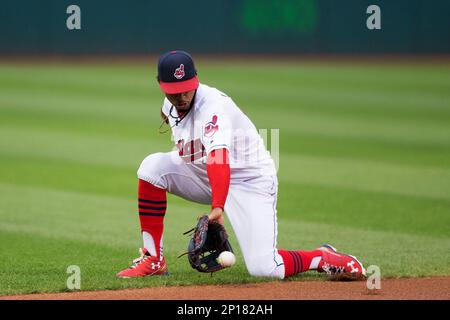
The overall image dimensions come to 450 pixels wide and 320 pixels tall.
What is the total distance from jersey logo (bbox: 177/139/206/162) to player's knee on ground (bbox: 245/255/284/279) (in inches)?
30.3

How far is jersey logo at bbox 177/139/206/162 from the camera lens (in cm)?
602

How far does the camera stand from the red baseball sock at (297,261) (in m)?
5.95

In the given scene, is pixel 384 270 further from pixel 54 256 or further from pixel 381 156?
pixel 381 156

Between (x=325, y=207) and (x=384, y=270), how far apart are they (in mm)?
2664

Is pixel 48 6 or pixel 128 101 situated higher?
pixel 48 6

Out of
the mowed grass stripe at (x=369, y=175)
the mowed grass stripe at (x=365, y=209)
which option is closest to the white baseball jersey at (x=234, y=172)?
the mowed grass stripe at (x=365, y=209)

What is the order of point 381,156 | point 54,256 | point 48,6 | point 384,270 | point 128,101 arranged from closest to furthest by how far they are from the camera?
point 384,270, point 54,256, point 381,156, point 128,101, point 48,6

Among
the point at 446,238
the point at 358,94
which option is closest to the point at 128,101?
the point at 358,94

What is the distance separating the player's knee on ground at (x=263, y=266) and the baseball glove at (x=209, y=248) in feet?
0.86

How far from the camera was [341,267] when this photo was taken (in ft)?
19.7

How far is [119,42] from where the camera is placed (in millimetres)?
24219

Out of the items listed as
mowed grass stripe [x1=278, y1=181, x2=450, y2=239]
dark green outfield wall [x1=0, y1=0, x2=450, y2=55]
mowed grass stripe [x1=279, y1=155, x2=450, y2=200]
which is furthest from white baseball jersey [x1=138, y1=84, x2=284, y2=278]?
dark green outfield wall [x1=0, y1=0, x2=450, y2=55]
